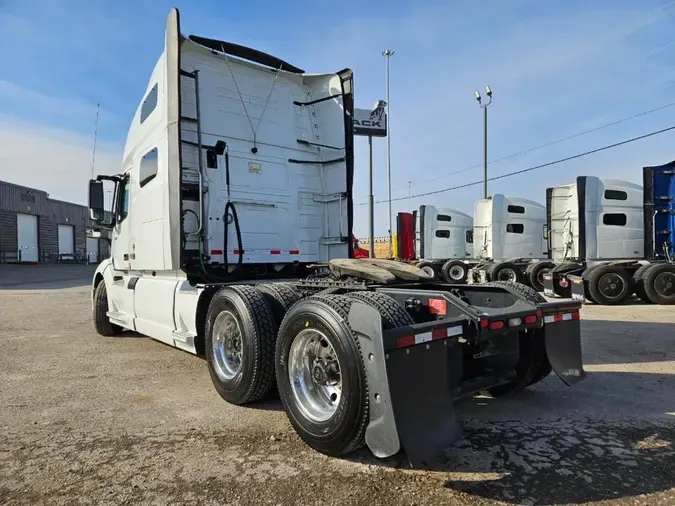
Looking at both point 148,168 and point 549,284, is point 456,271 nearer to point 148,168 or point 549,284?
point 549,284

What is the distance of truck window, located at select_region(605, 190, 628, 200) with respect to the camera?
13852mm

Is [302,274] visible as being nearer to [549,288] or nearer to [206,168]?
[206,168]

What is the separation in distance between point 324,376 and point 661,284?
470 inches

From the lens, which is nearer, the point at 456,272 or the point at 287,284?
the point at 287,284

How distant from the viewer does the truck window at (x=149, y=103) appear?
19.7 ft

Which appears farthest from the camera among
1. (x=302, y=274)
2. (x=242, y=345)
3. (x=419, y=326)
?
(x=302, y=274)

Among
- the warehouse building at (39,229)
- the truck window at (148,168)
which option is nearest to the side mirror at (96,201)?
the truck window at (148,168)

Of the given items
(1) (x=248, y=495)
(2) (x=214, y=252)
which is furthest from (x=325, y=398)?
(2) (x=214, y=252)

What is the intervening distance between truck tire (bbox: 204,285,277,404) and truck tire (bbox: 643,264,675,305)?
11.6 m

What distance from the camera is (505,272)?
16.8 meters

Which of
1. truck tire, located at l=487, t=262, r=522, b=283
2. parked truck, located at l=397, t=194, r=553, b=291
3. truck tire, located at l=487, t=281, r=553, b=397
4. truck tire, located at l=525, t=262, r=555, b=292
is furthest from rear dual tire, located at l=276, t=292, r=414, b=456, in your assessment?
truck tire, located at l=487, t=262, r=522, b=283

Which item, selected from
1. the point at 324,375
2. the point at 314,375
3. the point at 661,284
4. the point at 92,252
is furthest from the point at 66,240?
the point at 324,375

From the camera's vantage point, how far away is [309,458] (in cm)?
329

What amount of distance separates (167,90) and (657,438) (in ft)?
18.9
